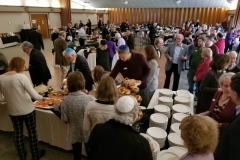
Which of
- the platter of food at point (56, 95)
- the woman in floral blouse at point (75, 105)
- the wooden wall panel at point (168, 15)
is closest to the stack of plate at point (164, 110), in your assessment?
the woman in floral blouse at point (75, 105)

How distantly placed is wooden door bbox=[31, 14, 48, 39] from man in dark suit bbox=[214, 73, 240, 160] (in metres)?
13.8

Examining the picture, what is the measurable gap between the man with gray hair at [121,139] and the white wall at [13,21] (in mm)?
12459

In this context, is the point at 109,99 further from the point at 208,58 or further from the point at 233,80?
the point at 208,58

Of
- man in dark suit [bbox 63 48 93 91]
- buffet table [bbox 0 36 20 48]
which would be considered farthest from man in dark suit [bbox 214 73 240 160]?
buffet table [bbox 0 36 20 48]

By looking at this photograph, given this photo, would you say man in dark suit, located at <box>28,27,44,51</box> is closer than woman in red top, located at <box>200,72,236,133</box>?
No

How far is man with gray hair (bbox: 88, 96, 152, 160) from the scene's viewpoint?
1023 mm

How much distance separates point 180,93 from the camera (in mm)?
2514

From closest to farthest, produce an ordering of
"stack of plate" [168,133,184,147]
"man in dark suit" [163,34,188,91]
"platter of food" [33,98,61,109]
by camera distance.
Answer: "stack of plate" [168,133,184,147] < "platter of food" [33,98,61,109] < "man in dark suit" [163,34,188,91]

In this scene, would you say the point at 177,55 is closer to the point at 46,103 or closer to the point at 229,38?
the point at 46,103

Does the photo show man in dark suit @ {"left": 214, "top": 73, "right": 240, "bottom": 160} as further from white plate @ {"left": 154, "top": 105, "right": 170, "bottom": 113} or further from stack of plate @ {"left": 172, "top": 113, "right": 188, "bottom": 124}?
white plate @ {"left": 154, "top": 105, "right": 170, "bottom": 113}

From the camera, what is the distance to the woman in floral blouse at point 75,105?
1.67m

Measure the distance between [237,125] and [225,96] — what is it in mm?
694

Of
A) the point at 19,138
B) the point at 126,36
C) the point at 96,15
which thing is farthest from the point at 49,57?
the point at 96,15

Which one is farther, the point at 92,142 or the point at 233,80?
the point at 233,80
